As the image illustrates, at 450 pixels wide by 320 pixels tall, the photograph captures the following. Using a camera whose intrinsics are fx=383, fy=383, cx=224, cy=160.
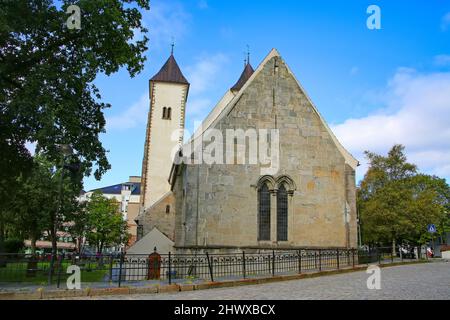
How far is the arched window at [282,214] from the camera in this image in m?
19.3

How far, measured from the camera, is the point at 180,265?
A: 17.5 metres

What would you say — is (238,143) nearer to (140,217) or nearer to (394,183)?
(140,217)

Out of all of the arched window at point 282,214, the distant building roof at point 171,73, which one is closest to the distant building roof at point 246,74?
the distant building roof at point 171,73

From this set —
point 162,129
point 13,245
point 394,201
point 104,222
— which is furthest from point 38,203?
point 394,201

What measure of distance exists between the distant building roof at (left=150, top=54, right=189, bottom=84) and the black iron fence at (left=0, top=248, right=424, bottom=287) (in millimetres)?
29551

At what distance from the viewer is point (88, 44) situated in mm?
16359

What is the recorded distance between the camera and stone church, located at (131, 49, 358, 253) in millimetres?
18281

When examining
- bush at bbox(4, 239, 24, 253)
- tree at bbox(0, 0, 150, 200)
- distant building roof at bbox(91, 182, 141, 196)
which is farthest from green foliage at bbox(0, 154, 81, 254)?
distant building roof at bbox(91, 182, 141, 196)

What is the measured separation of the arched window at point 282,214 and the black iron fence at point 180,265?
1007 millimetres

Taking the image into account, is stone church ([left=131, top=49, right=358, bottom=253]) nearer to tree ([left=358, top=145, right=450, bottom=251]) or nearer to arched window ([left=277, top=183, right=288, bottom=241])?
arched window ([left=277, top=183, right=288, bottom=241])

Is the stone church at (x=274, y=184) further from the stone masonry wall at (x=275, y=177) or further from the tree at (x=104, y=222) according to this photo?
the tree at (x=104, y=222)
